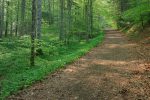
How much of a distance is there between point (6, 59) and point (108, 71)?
25.1 ft

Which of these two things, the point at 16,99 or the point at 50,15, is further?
the point at 50,15

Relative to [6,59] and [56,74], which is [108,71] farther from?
[6,59]

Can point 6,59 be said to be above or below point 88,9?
below

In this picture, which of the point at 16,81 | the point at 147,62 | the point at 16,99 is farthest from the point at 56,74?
the point at 147,62

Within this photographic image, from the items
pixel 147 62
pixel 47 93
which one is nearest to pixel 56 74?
pixel 47 93

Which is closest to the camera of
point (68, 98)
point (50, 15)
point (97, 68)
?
point (68, 98)

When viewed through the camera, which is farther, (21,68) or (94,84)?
(21,68)

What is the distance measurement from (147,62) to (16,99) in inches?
334

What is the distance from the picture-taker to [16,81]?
449 inches

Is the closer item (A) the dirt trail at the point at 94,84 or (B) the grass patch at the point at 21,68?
(A) the dirt trail at the point at 94,84

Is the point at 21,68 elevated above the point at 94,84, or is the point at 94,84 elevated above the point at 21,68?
the point at 21,68

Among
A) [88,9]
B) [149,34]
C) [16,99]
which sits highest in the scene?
[88,9]

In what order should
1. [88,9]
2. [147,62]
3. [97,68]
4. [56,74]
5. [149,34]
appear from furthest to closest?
1. [88,9]
2. [149,34]
3. [147,62]
4. [97,68]
5. [56,74]

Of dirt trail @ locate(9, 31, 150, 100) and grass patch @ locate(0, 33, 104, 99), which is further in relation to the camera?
grass patch @ locate(0, 33, 104, 99)
